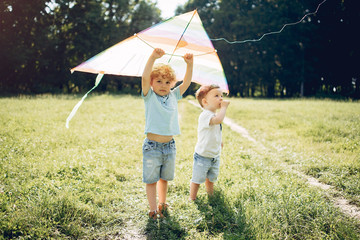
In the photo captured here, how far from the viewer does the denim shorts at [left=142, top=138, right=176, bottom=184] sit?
326cm

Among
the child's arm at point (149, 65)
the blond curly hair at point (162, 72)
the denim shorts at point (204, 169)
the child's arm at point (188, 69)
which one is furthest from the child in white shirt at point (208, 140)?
the child's arm at point (149, 65)

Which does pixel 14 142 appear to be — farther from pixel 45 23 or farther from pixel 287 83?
pixel 287 83

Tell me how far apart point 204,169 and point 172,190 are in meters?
0.84

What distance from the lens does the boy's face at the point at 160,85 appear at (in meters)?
3.32

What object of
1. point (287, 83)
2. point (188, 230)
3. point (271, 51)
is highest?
point (271, 51)

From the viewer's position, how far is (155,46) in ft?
12.1

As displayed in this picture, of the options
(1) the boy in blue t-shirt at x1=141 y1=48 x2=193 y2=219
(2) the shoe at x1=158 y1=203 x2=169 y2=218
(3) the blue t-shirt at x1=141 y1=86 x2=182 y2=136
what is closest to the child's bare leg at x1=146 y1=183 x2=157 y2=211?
(1) the boy in blue t-shirt at x1=141 y1=48 x2=193 y2=219

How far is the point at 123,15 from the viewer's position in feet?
124

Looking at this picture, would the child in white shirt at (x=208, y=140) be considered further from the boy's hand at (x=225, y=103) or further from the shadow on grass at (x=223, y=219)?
the shadow on grass at (x=223, y=219)

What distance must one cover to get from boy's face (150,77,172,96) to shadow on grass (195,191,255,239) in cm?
175

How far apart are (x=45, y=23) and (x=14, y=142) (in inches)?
1233

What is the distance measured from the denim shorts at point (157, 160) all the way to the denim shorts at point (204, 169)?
45cm

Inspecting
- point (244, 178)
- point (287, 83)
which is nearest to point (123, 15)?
point (287, 83)

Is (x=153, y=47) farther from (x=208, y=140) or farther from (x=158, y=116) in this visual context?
(x=208, y=140)
